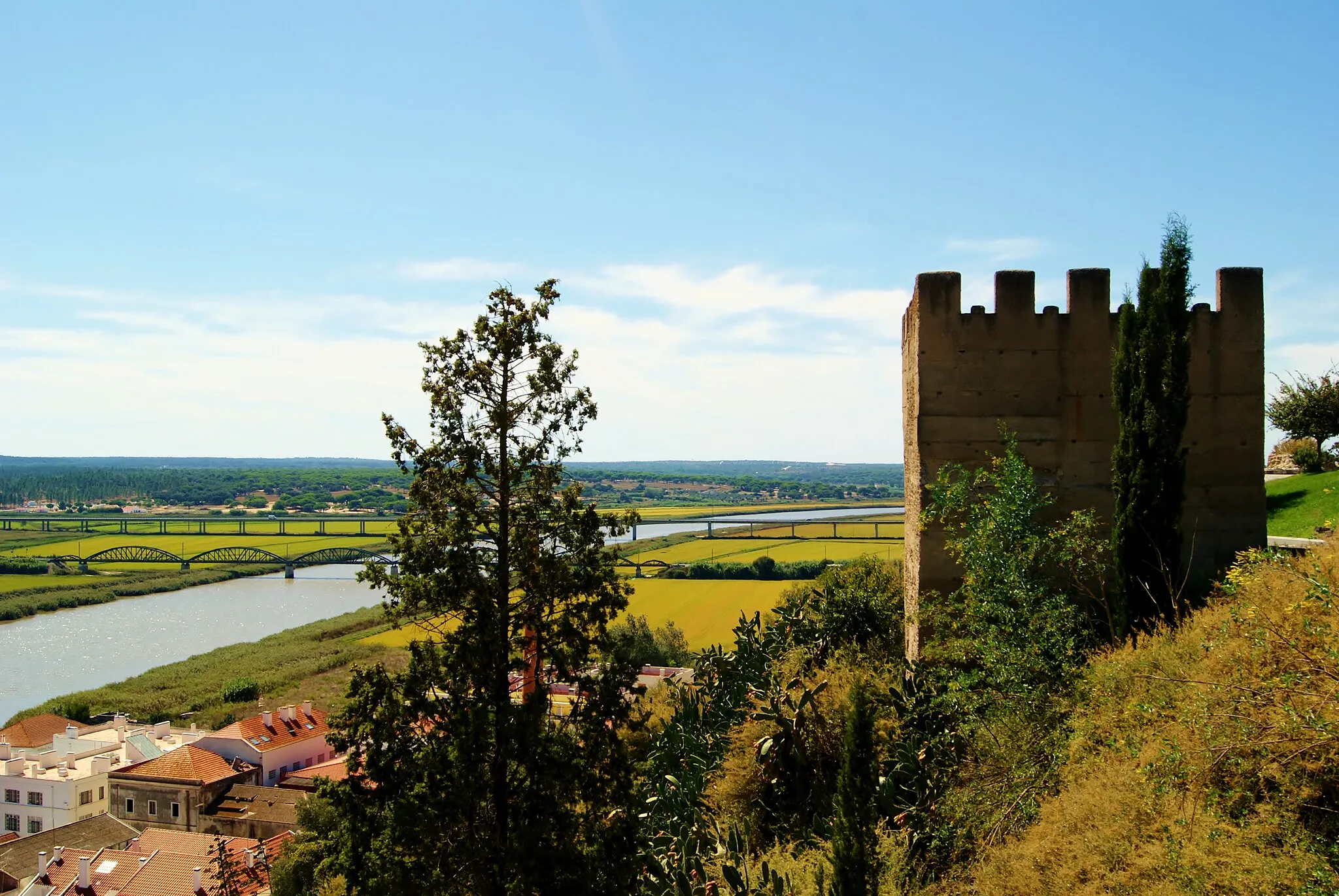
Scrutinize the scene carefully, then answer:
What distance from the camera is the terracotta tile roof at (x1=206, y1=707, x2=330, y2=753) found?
2800 cm

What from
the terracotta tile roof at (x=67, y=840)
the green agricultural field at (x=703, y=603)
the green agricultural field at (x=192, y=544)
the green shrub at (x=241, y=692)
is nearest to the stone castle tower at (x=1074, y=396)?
the terracotta tile roof at (x=67, y=840)

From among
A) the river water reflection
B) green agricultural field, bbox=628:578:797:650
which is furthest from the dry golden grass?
the river water reflection

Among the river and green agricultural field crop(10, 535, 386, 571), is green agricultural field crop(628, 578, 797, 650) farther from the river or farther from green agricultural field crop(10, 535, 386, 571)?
green agricultural field crop(10, 535, 386, 571)

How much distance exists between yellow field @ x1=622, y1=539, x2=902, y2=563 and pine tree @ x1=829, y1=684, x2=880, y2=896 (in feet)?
146

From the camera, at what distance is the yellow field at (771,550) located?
186ft

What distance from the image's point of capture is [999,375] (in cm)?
1025

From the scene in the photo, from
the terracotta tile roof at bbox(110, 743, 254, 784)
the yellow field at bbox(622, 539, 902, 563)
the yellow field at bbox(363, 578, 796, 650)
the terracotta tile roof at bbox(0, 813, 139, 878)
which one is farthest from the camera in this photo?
the yellow field at bbox(622, 539, 902, 563)

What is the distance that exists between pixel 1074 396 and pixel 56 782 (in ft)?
90.7

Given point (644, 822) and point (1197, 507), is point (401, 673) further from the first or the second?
point (1197, 507)

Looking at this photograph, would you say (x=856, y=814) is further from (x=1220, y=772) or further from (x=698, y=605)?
(x=698, y=605)

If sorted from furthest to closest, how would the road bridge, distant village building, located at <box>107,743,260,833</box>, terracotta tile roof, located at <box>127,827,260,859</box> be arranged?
the road bridge → distant village building, located at <box>107,743,260,833</box> → terracotta tile roof, located at <box>127,827,260,859</box>

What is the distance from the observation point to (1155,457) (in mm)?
9188

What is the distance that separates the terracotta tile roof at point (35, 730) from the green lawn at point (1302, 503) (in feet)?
110

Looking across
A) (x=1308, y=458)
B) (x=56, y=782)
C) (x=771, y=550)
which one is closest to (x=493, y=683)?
(x=1308, y=458)
